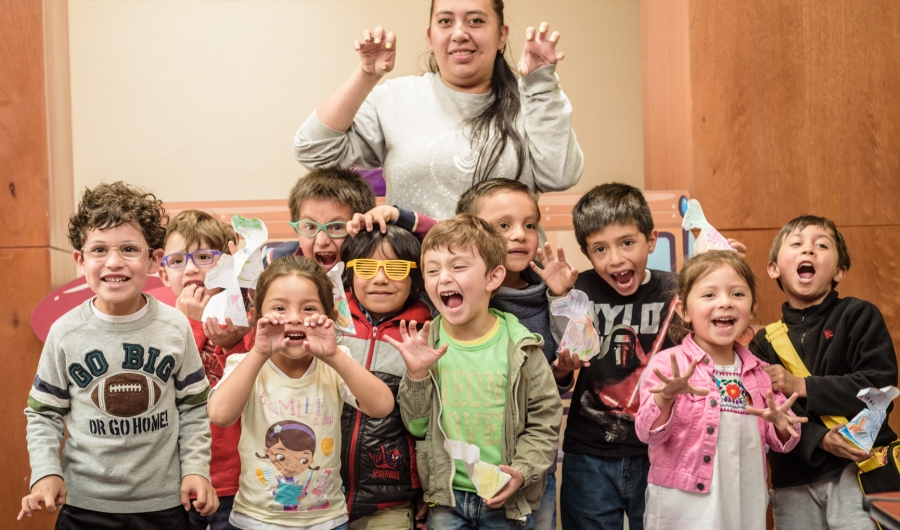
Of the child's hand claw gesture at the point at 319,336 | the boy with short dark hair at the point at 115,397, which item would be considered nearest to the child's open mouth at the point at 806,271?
the child's hand claw gesture at the point at 319,336

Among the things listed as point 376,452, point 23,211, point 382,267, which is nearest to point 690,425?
point 376,452

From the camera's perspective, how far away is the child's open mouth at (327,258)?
292cm

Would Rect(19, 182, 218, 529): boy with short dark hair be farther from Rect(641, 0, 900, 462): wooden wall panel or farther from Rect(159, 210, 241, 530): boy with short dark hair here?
Rect(641, 0, 900, 462): wooden wall panel

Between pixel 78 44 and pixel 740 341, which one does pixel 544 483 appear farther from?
pixel 78 44

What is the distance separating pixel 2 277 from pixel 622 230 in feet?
8.45

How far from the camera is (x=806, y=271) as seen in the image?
3029mm

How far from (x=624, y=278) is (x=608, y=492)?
2.36ft

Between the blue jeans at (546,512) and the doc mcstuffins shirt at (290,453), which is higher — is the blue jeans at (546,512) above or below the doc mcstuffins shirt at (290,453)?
below

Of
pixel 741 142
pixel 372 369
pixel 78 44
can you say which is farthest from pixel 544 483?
pixel 78 44

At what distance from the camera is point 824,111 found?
401 centimetres

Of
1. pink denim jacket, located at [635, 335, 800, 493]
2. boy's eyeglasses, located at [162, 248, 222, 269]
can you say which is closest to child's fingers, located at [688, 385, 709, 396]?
pink denim jacket, located at [635, 335, 800, 493]

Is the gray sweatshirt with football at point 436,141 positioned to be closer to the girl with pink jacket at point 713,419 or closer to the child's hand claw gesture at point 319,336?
the girl with pink jacket at point 713,419

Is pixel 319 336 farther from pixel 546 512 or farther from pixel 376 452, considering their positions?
pixel 546 512

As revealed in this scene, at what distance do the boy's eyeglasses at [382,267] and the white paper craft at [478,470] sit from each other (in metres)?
0.56
